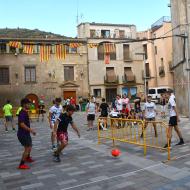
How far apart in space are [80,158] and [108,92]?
33.6 meters

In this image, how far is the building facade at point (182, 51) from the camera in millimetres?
20516

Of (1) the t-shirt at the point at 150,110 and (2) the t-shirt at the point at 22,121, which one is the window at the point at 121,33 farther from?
(2) the t-shirt at the point at 22,121

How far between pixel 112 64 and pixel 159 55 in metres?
9.26

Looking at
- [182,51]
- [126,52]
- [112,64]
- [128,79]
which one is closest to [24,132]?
[182,51]

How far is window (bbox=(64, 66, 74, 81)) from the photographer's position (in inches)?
1616

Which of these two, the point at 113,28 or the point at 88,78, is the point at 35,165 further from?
the point at 113,28

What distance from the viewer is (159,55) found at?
49.8 meters

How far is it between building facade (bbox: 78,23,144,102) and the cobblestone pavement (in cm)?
3104

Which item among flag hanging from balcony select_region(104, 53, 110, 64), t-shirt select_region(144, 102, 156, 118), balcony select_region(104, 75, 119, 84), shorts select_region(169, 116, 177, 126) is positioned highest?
flag hanging from balcony select_region(104, 53, 110, 64)

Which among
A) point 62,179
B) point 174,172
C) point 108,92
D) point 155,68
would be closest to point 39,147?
point 62,179

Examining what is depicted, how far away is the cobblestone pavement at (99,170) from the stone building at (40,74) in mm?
27657

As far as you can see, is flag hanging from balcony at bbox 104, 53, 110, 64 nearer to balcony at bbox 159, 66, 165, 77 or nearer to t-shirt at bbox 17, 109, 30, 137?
balcony at bbox 159, 66, 165, 77

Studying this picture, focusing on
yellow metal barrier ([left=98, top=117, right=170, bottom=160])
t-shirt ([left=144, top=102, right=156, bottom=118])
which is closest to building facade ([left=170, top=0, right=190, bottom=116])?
t-shirt ([left=144, top=102, right=156, bottom=118])

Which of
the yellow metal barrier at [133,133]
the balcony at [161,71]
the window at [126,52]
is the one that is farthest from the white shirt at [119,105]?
the balcony at [161,71]
